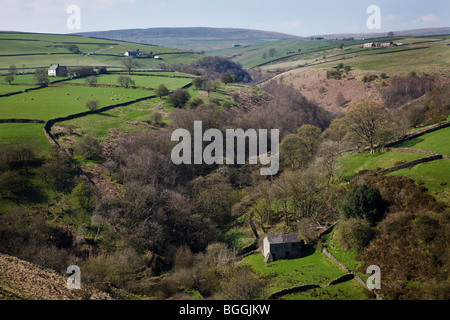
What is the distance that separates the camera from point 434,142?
43438 millimetres

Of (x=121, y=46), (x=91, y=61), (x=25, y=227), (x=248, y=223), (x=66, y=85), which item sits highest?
(x=121, y=46)

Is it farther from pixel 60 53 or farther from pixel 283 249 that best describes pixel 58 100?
pixel 60 53

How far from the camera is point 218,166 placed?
6359 cm

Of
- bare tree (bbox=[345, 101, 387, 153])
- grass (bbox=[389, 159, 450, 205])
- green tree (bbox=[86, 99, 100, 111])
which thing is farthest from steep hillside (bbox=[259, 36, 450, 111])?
green tree (bbox=[86, 99, 100, 111])

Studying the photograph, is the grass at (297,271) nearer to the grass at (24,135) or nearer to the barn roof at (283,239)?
the barn roof at (283,239)

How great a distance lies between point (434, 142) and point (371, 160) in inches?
317

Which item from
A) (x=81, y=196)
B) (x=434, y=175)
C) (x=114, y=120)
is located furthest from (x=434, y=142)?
(x=114, y=120)

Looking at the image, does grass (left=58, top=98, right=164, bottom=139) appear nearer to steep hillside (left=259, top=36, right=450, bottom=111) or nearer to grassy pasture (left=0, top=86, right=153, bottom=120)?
grassy pasture (left=0, top=86, right=153, bottom=120)

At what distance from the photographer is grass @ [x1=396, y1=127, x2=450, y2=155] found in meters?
40.4

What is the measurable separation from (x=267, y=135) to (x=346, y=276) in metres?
56.4

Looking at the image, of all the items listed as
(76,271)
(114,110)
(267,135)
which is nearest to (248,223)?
(76,271)

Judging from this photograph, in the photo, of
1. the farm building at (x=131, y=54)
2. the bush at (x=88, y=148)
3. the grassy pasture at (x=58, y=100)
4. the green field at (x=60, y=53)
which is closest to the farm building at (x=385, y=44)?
the green field at (x=60, y=53)

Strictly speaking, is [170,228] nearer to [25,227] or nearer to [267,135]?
Result: [25,227]

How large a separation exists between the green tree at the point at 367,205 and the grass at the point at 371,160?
9.82 m
